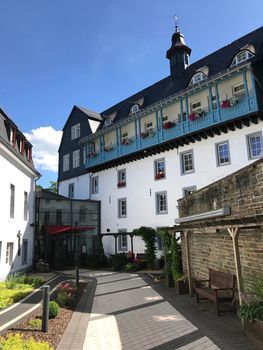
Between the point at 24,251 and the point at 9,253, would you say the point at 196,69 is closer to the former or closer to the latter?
the point at 24,251

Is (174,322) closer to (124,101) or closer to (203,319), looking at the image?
(203,319)

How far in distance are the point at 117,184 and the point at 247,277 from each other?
65.8ft

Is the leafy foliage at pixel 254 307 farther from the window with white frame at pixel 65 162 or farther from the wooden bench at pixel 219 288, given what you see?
the window with white frame at pixel 65 162

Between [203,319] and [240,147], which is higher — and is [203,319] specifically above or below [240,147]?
below

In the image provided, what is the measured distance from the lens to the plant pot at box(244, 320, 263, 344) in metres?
5.81

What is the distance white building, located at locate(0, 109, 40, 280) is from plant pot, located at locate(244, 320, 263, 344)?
12269 mm

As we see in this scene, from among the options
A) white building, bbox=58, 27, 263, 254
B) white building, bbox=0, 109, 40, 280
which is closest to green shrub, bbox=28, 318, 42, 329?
white building, bbox=0, 109, 40, 280

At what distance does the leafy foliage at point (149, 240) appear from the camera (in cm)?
2177

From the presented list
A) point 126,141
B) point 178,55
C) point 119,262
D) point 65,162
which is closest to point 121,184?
point 126,141

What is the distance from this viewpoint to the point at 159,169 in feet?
79.8

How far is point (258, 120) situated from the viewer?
1809cm

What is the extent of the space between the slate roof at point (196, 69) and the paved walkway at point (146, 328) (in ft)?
52.6

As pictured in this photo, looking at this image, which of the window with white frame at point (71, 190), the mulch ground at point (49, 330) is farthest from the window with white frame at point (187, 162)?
the mulch ground at point (49, 330)

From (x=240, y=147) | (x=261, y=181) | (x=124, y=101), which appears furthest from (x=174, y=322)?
(x=124, y=101)
